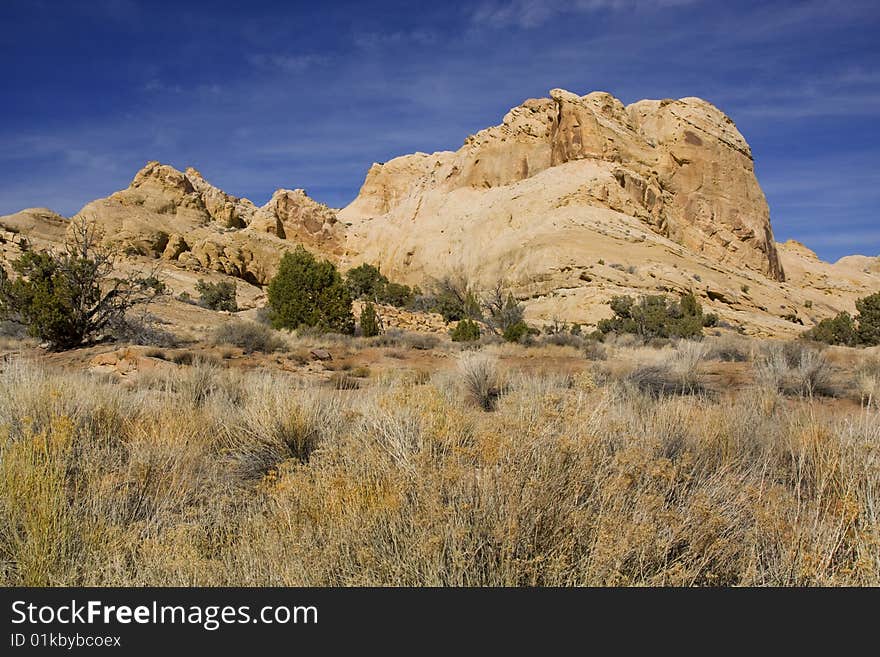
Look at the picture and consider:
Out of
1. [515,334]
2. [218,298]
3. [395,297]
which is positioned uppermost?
[395,297]

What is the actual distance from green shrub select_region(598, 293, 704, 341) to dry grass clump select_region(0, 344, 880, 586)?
20.5m

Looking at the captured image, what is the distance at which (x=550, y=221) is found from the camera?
142ft

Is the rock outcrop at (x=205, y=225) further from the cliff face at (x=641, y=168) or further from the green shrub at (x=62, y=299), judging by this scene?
the green shrub at (x=62, y=299)

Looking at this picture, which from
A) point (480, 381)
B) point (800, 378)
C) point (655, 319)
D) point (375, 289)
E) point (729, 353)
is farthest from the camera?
point (375, 289)

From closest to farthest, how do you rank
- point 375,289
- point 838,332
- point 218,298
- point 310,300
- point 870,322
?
point 310,300, point 870,322, point 838,332, point 218,298, point 375,289

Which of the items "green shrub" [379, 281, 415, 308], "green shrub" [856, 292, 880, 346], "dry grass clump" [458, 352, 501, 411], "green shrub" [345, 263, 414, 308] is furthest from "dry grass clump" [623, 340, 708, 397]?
"green shrub" [379, 281, 415, 308]

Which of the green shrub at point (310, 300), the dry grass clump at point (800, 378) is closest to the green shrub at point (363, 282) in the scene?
the green shrub at point (310, 300)

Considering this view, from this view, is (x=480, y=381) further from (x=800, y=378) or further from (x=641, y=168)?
(x=641, y=168)

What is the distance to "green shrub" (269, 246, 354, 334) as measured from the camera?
2253cm

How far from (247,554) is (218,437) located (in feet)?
9.64

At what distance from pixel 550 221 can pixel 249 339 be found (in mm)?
31237

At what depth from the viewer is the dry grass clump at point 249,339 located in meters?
16.0

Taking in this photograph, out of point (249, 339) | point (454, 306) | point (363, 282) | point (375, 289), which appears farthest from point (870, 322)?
point (363, 282)

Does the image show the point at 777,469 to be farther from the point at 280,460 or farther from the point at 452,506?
the point at 280,460
